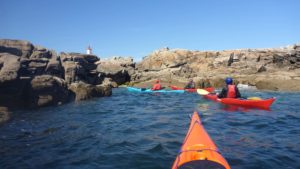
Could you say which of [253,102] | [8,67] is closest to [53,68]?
[8,67]

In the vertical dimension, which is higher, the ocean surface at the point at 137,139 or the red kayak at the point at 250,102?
the red kayak at the point at 250,102

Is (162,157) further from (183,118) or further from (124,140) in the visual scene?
(183,118)

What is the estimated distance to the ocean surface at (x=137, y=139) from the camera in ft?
20.9

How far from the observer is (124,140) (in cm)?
836

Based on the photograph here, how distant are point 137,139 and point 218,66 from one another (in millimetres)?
34409

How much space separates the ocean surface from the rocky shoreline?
9.14 feet

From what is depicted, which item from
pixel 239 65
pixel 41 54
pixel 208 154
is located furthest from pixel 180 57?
pixel 208 154

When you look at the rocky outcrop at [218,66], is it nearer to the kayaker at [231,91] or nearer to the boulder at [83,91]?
the boulder at [83,91]

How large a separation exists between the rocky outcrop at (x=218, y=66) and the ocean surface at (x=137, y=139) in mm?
19720

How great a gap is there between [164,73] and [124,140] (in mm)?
32803

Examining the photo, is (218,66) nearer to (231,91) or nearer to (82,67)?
(82,67)

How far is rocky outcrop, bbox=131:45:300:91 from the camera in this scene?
33.7 m

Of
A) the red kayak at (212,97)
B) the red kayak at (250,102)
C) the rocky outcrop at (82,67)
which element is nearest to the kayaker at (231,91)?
the red kayak at (250,102)

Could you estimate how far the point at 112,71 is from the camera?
39156mm
